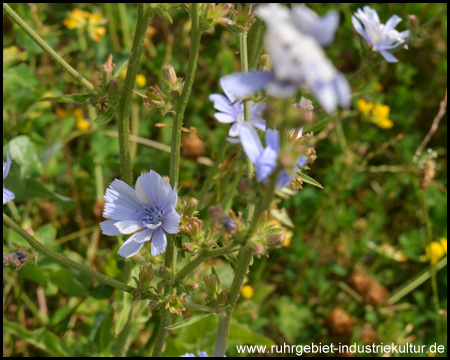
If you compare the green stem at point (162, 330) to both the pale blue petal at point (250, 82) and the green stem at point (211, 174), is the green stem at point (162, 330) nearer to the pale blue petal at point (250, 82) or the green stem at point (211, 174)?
the green stem at point (211, 174)

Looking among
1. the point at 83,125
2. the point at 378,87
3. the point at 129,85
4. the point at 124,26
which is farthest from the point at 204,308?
the point at 378,87

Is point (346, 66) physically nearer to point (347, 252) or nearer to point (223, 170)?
point (347, 252)

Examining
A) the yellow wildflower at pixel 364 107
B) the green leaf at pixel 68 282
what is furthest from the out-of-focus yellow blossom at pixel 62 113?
the yellow wildflower at pixel 364 107

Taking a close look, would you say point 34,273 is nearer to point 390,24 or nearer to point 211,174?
point 211,174

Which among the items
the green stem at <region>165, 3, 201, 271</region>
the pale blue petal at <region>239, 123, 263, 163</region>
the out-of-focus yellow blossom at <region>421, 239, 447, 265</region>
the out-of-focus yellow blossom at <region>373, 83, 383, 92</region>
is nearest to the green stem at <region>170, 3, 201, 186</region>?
the green stem at <region>165, 3, 201, 271</region>

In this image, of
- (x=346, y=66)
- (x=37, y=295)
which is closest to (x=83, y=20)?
(x=37, y=295)

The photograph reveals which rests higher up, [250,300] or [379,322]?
[250,300]

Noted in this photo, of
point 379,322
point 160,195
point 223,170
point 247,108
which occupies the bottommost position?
point 379,322
